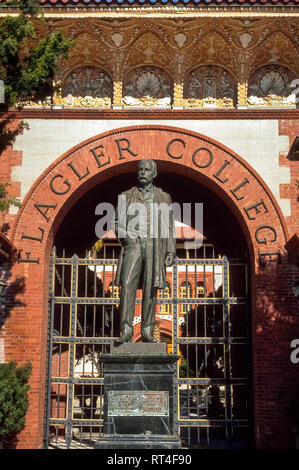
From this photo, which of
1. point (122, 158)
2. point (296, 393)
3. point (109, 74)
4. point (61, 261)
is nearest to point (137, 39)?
point (109, 74)

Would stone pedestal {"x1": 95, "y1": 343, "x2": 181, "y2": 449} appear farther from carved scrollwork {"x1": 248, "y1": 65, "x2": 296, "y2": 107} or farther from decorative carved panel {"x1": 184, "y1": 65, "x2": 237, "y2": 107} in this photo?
carved scrollwork {"x1": 248, "y1": 65, "x2": 296, "y2": 107}

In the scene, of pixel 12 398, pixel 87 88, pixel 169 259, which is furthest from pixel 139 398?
pixel 87 88

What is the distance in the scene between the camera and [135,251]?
362 inches

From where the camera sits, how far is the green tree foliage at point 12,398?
1105 cm

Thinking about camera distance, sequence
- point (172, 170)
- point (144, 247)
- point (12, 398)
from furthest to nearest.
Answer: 1. point (172, 170)
2. point (12, 398)
3. point (144, 247)

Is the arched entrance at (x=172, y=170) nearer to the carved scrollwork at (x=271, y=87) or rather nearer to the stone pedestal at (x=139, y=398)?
the carved scrollwork at (x=271, y=87)

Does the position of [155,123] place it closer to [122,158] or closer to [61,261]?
[122,158]

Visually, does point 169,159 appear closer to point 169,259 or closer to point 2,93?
point 2,93

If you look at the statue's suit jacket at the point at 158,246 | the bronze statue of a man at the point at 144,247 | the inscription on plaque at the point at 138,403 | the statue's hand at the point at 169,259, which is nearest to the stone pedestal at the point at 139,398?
the inscription on plaque at the point at 138,403

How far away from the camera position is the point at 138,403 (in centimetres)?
853

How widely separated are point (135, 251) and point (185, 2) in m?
5.85

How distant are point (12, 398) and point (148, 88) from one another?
669 cm

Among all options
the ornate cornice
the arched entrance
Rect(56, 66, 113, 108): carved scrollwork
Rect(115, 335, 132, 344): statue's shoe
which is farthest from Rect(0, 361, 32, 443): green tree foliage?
Rect(56, 66, 113, 108): carved scrollwork

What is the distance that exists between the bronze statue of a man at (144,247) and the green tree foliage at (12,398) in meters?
3.13
